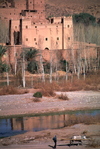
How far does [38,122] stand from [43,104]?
2.71 metres

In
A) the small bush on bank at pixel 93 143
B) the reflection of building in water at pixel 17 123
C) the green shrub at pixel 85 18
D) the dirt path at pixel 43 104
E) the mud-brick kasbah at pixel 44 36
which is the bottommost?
the reflection of building in water at pixel 17 123

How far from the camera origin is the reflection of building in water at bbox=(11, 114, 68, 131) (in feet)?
27.6

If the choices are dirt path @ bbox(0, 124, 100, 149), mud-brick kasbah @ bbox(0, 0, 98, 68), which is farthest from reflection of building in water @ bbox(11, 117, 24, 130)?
mud-brick kasbah @ bbox(0, 0, 98, 68)

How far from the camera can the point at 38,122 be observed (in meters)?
9.02

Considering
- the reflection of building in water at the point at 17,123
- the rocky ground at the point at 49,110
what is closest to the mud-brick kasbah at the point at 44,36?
the rocky ground at the point at 49,110

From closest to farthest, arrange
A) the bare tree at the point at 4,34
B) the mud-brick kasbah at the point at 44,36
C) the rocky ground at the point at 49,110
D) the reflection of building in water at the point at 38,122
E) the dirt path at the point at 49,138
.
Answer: the dirt path at the point at 49,138 < the rocky ground at the point at 49,110 < the reflection of building in water at the point at 38,122 < the mud-brick kasbah at the point at 44,36 < the bare tree at the point at 4,34

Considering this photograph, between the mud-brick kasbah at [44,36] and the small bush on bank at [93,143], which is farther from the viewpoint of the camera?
the mud-brick kasbah at [44,36]

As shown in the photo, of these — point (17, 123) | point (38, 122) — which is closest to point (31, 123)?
point (38, 122)

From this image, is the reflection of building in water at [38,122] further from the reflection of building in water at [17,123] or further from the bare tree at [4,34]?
the bare tree at [4,34]

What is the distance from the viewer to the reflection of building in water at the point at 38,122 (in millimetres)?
8398

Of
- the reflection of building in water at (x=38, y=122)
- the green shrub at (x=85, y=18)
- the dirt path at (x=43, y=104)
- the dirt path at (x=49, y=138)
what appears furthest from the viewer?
the green shrub at (x=85, y=18)

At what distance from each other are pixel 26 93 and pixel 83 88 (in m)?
3.79

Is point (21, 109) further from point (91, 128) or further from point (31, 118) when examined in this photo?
point (91, 128)

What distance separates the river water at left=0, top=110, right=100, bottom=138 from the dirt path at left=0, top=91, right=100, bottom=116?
66 centimetres
